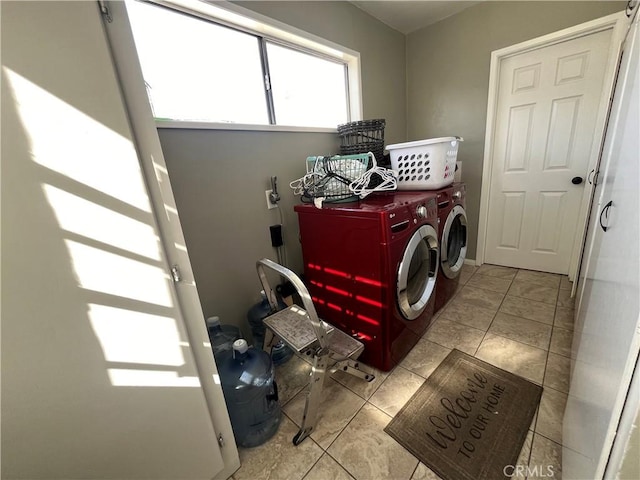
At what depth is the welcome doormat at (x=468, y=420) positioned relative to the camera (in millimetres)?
1069

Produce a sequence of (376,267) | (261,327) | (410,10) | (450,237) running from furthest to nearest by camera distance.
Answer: (410,10) < (450,237) < (261,327) < (376,267)

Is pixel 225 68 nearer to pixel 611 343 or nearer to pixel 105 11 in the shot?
pixel 105 11

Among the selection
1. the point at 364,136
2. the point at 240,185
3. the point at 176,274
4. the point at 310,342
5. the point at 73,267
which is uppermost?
the point at 364,136

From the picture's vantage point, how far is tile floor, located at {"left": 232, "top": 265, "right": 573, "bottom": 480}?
1.08 m

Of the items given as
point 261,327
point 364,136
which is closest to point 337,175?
point 364,136

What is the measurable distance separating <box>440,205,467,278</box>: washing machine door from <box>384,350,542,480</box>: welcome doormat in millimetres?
683

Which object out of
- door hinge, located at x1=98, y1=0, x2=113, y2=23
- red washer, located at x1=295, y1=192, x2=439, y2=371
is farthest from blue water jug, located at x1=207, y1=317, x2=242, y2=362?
door hinge, located at x1=98, y1=0, x2=113, y2=23

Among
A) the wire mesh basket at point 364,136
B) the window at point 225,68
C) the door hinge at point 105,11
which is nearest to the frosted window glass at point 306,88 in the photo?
the window at point 225,68

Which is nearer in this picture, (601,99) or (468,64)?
(601,99)

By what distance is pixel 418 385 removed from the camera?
1.45 m

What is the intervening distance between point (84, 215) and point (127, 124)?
26 cm

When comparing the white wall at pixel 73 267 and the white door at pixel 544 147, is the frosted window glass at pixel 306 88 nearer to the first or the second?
the white wall at pixel 73 267

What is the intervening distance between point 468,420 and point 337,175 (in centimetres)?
143

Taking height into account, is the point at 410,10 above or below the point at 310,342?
above
